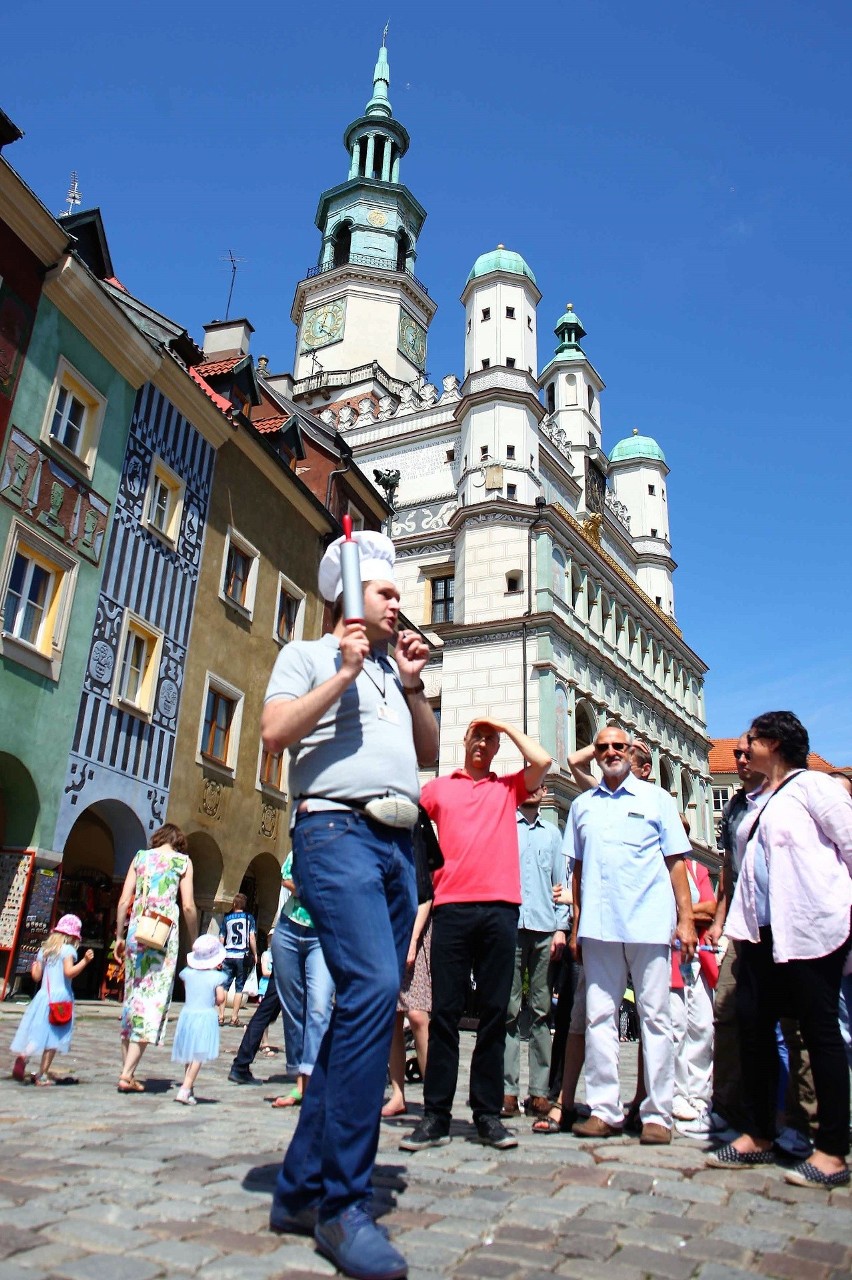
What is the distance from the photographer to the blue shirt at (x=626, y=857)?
4.98 m

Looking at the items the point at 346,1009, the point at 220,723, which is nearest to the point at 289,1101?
the point at 346,1009

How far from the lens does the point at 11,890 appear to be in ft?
43.7

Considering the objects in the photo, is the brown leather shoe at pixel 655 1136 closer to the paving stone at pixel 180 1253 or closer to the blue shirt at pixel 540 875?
the blue shirt at pixel 540 875

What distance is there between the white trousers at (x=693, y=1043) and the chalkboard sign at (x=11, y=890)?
1009 cm

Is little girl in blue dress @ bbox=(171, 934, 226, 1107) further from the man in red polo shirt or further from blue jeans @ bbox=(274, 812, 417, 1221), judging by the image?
blue jeans @ bbox=(274, 812, 417, 1221)

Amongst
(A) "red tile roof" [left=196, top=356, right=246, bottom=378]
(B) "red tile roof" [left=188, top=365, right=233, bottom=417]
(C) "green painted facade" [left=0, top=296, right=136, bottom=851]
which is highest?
(A) "red tile roof" [left=196, top=356, right=246, bottom=378]

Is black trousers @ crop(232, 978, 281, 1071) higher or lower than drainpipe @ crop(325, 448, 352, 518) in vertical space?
lower

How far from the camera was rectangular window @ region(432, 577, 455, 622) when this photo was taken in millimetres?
34531

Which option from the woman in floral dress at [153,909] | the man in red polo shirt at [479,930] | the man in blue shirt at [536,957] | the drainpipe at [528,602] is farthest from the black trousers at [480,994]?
the drainpipe at [528,602]

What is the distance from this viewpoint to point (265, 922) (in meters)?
20.2

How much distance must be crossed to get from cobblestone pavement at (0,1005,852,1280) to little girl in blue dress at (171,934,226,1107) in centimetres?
100

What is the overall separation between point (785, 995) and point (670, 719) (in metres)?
39.2

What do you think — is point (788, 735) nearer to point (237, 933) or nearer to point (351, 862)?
point (351, 862)

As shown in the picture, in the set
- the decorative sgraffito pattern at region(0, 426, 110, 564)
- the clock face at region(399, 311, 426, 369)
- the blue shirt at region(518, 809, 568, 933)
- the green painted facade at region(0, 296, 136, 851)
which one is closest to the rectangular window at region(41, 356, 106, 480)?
the green painted facade at region(0, 296, 136, 851)
